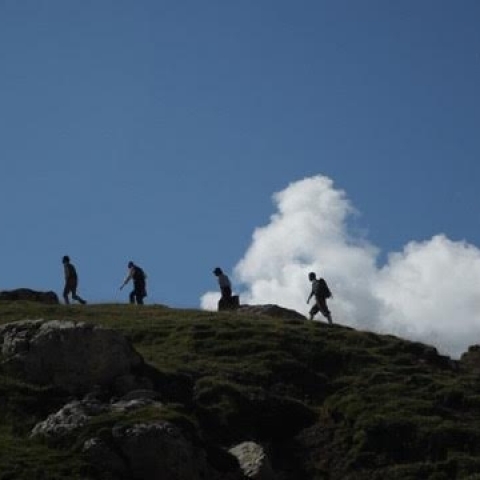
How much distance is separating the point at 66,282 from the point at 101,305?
116 inches

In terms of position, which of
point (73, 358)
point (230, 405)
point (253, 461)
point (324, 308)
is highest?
point (324, 308)

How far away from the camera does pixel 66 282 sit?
54.8 meters

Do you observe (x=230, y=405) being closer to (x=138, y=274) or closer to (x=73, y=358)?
(x=73, y=358)

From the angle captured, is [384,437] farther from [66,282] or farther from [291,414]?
[66,282]

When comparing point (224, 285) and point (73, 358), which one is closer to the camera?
point (73, 358)

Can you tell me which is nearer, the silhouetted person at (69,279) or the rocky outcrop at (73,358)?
the rocky outcrop at (73,358)

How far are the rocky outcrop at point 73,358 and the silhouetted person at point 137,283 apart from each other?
716 inches

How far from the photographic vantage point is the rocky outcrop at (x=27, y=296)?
5421cm

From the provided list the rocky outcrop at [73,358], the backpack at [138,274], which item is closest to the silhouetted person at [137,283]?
the backpack at [138,274]

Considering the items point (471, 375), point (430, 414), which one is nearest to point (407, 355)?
point (471, 375)

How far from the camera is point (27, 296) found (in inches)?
2151

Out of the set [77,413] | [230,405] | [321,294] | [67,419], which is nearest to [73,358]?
[77,413]

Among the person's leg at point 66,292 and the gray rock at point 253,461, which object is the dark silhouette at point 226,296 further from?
the gray rock at point 253,461

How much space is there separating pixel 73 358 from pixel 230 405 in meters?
4.79
